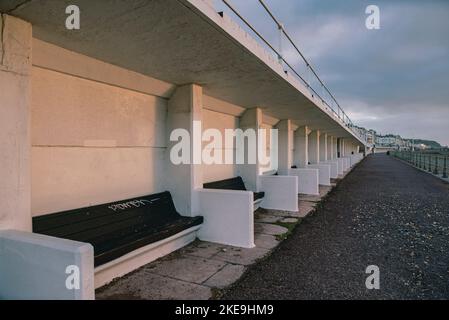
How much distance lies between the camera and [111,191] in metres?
4.89

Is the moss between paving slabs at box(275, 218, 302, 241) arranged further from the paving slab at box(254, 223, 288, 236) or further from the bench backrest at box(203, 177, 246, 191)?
the bench backrest at box(203, 177, 246, 191)

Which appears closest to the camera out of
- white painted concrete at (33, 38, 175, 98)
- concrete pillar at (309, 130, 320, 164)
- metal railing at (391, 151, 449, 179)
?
white painted concrete at (33, 38, 175, 98)

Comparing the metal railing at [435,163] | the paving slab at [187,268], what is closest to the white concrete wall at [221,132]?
the paving slab at [187,268]

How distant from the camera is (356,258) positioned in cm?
489

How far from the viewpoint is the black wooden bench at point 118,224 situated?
3.74m

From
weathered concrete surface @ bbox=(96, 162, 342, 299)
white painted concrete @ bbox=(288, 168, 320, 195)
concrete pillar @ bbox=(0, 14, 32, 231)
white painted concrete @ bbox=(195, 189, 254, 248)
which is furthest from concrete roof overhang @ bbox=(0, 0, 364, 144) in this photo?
white painted concrete @ bbox=(288, 168, 320, 195)

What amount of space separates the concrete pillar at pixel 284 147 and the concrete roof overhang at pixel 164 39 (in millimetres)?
5525

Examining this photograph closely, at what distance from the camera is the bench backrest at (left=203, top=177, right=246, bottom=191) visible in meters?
7.55

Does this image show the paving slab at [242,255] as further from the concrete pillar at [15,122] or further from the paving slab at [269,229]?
the concrete pillar at [15,122]

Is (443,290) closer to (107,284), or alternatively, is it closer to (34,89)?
(107,284)

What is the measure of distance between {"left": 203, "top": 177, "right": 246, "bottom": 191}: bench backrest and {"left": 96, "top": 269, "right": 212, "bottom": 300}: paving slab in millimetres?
3562

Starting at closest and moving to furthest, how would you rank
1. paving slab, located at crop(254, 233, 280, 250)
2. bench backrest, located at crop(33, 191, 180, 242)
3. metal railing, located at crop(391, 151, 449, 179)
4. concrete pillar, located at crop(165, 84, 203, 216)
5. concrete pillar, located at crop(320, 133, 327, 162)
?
bench backrest, located at crop(33, 191, 180, 242) → paving slab, located at crop(254, 233, 280, 250) → concrete pillar, located at crop(165, 84, 203, 216) → metal railing, located at crop(391, 151, 449, 179) → concrete pillar, located at crop(320, 133, 327, 162)

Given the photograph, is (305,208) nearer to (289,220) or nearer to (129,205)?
(289,220)
